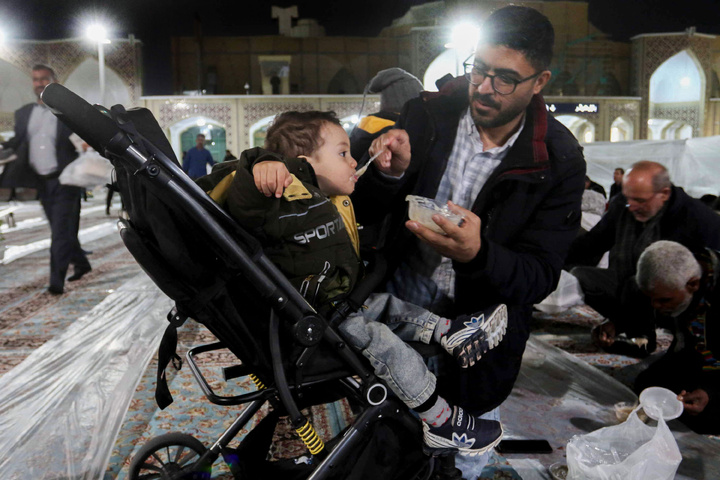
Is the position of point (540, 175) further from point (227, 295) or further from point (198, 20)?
point (198, 20)

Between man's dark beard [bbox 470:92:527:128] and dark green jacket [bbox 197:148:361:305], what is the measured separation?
0.60 metres

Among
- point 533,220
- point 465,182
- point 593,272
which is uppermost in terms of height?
point 465,182

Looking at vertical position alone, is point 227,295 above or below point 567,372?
above

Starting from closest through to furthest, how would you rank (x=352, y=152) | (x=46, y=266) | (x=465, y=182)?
(x=465, y=182) < (x=352, y=152) < (x=46, y=266)

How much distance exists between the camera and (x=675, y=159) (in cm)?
704

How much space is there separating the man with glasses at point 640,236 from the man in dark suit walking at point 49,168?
4.37 metres

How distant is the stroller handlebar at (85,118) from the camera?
1.15 meters

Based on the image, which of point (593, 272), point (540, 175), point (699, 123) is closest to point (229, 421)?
point (540, 175)

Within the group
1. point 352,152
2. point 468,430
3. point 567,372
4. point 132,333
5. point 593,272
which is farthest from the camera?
point 593,272

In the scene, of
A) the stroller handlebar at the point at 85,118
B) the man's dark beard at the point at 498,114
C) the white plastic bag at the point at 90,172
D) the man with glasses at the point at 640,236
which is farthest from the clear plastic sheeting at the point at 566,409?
the white plastic bag at the point at 90,172

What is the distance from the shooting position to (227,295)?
1.35m

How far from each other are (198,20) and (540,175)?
22385mm

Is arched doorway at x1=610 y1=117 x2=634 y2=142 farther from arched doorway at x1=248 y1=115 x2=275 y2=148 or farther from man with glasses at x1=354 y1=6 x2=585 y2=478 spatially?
man with glasses at x1=354 y1=6 x2=585 y2=478

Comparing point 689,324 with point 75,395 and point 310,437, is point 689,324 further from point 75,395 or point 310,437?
point 75,395
